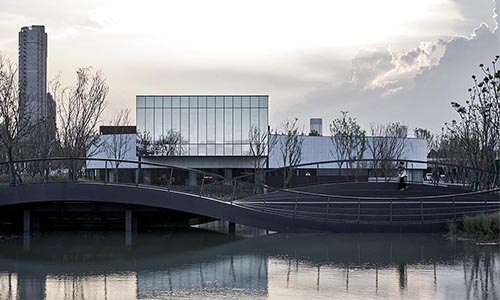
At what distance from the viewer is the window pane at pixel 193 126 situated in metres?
65.1

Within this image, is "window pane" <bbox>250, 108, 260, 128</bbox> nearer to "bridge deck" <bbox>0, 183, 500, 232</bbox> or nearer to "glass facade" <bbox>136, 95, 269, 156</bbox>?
"glass facade" <bbox>136, 95, 269, 156</bbox>

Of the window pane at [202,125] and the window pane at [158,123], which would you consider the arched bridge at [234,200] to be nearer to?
the window pane at [158,123]

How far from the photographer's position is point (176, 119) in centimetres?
6531

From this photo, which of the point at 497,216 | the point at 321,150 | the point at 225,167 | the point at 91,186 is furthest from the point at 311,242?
the point at 321,150

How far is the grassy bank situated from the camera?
19.6 metres

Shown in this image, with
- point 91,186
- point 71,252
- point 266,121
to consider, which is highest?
point 266,121

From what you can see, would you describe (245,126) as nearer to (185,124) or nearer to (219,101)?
(219,101)

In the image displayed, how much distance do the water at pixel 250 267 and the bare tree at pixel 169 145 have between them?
42556 millimetres

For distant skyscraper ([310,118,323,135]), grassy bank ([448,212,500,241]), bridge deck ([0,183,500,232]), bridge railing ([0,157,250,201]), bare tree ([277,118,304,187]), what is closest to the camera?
grassy bank ([448,212,500,241])

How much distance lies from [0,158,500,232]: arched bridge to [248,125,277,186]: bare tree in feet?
126

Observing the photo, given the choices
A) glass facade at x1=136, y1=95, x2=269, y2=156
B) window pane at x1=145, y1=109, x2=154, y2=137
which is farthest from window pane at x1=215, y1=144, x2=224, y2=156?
window pane at x1=145, y1=109, x2=154, y2=137

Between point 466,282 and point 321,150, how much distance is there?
57251 millimetres

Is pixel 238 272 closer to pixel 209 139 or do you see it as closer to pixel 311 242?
pixel 311 242

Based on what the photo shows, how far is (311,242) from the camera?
19.5 m
